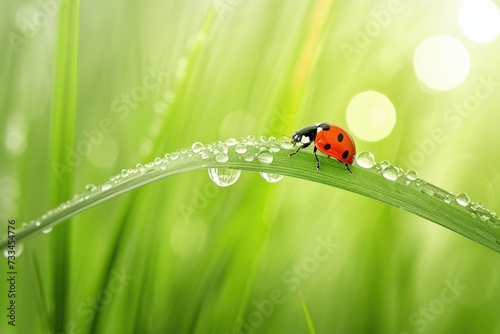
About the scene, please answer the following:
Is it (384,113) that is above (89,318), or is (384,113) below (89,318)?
above

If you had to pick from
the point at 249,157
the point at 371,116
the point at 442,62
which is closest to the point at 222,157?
the point at 249,157

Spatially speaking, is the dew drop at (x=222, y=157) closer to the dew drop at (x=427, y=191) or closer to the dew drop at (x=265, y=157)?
the dew drop at (x=265, y=157)

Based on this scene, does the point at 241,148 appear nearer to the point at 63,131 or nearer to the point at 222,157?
the point at 222,157

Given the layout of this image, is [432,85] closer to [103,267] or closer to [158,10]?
[158,10]

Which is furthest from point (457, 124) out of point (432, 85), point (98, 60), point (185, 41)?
point (98, 60)

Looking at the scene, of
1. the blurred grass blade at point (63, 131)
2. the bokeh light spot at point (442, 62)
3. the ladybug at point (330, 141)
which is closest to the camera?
the ladybug at point (330, 141)

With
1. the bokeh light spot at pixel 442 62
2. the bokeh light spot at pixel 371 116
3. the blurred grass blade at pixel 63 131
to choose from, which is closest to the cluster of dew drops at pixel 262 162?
the blurred grass blade at pixel 63 131

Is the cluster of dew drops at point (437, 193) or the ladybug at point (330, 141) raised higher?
the ladybug at point (330, 141)
